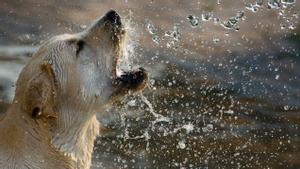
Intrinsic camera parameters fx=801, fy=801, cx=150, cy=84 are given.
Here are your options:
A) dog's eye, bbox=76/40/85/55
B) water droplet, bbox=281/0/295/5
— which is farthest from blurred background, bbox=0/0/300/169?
dog's eye, bbox=76/40/85/55

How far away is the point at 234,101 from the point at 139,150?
5.17ft

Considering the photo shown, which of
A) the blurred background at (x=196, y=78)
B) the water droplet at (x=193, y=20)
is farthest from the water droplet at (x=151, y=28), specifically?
the water droplet at (x=193, y=20)

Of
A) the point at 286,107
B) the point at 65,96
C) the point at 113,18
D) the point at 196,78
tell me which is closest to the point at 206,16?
the point at 196,78

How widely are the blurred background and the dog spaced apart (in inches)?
82.4

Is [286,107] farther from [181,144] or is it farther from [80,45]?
[80,45]

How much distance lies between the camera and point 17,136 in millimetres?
5172

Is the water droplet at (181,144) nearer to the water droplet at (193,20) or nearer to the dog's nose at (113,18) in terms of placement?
the water droplet at (193,20)

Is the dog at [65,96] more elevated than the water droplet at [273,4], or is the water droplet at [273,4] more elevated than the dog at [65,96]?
the dog at [65,96]

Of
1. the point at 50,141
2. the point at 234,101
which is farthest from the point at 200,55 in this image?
the point at 50,141

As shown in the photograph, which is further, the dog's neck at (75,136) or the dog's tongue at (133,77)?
the dog's tongue at (133,77)

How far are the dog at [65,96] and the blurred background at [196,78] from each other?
6.87ft

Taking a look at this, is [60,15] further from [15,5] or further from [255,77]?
[255,77]

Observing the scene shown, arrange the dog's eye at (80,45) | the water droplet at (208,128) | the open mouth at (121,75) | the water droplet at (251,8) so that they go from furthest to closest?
the water droplet at (251,8) → the water droplet at (208,128) → the open mouth at (121,75) → the dog's eye at (80,45)

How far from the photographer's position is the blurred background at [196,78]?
888 cm
